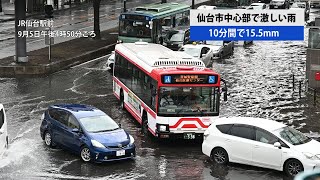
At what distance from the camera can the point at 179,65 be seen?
22.2 m

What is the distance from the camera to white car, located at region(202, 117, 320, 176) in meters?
18.0

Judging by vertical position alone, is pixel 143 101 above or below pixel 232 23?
below

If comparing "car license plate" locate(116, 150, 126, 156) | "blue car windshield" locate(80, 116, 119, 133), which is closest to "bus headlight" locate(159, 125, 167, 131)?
"blue car windshield" locate(80, 116, 119, 133)

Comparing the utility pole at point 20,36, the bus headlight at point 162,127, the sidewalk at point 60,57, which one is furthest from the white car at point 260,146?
the utility pole at point 20,36

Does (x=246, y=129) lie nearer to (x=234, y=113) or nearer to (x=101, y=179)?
(x=101, y=179)

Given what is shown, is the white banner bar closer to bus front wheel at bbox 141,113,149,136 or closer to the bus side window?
the bus side window

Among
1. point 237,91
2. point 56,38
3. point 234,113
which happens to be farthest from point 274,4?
point 234,113

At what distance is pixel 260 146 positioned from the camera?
1853cm

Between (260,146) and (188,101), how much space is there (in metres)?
3.42

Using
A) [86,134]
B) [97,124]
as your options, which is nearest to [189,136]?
[97,124]

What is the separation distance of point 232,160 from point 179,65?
14.3 feet

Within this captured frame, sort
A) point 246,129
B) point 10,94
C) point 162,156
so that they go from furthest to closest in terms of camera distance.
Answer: point 10,94
point 162,156
point 246,129

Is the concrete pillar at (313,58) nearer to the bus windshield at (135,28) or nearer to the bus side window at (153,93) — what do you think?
the bus windshield at (135,28)

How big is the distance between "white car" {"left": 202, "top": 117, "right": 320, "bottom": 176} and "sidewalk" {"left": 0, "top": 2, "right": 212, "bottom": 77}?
52.6 feet
